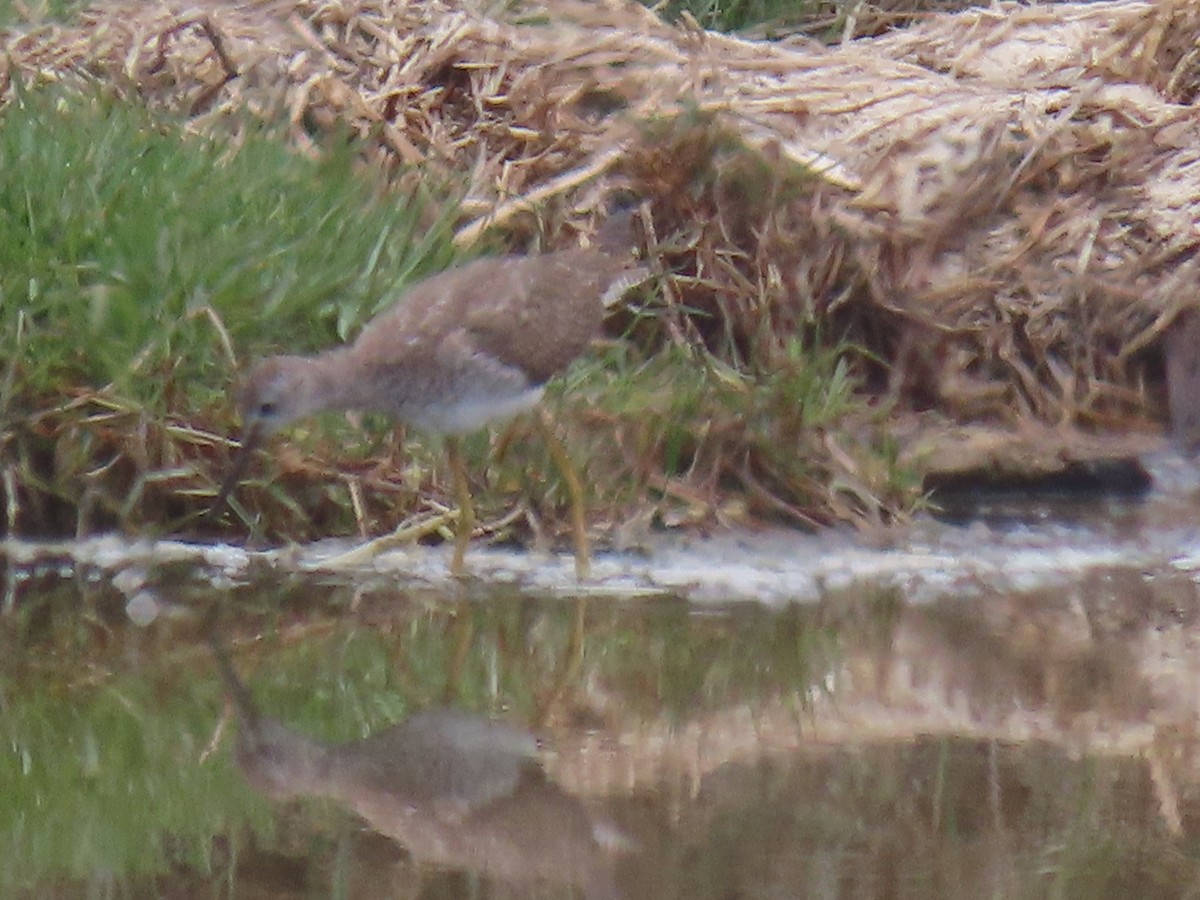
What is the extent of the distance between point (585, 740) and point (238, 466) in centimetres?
194

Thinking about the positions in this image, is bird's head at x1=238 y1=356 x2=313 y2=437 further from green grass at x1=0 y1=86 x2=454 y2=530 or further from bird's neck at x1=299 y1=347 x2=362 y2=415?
green grass at x1=0 y1=86 x2=454 y2=530

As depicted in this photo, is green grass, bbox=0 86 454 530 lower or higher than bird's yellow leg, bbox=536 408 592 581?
higher

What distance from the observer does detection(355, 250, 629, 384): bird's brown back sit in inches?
265

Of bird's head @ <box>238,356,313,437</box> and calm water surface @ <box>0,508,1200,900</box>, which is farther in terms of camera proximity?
bird's head @ <box>238,356,313,437</box>

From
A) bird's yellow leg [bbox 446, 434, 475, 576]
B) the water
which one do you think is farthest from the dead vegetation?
bird's yellow leg [bbox 446, 434, 475, 576]

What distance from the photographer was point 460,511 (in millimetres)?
6859

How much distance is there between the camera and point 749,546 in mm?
7250

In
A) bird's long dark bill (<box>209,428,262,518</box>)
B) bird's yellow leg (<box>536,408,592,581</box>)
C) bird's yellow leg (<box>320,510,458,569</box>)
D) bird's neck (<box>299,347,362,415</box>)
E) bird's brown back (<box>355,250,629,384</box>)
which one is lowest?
bird's yellow leg (<box>320,510,458,569</box>)

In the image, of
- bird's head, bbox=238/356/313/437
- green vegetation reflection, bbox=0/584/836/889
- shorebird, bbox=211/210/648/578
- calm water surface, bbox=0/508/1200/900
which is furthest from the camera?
shorebird, bbox=211/210/648/578

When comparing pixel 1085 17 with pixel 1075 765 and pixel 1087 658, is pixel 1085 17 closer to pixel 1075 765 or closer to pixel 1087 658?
pixel 1087 658

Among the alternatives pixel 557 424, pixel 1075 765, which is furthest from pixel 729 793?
pixel 557 424

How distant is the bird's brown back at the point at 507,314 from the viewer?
6738mm

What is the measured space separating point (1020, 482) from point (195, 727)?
4.04 m

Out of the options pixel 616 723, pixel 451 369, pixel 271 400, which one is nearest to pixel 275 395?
pixel 271 400
